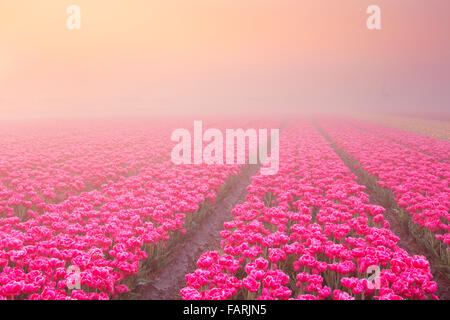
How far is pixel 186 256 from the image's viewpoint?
24.8 ft

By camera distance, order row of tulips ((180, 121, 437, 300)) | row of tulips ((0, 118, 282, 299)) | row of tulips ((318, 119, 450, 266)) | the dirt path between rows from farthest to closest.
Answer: row of tulips ((318, 119, 450, 266)) → the dirt path between rows → row of tulips ((0, 118, 282, 299)) → row of tulips ((180, 121, 437, 300))

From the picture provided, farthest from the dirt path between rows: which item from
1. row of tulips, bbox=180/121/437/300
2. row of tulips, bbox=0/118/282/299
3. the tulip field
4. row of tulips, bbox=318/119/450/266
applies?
row of tulips, bbox=318/119/450/266

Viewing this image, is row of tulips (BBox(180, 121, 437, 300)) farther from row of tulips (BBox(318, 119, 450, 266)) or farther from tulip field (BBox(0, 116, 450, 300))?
row of tulips (BBox(318, 119, 450, 266))

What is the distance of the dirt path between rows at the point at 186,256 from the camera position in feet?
20.0

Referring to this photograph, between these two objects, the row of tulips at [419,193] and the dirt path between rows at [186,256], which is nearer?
the dirt path between rows at [186,256]

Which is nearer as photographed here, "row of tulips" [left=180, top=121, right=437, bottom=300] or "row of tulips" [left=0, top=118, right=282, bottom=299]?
"row of tulips" [left=180, top=121, right=437, bottom=300]

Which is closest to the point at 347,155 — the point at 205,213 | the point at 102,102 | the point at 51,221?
the point at 205,213

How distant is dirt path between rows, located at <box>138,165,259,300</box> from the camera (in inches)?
241

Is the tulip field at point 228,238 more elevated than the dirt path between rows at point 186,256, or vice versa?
the tulip field at point 228,238

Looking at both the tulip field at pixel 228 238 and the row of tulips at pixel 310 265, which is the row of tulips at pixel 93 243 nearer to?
the tulip field at pixel 228 238

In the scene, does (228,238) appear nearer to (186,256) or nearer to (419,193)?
(186,256)

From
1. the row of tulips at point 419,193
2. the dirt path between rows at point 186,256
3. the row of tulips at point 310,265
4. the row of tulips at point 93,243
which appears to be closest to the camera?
the row of tulips at point 310,265

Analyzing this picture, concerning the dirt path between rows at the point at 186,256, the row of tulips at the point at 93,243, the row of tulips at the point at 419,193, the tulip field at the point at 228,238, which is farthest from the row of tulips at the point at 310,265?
the row of tulips at the point at 93,243
